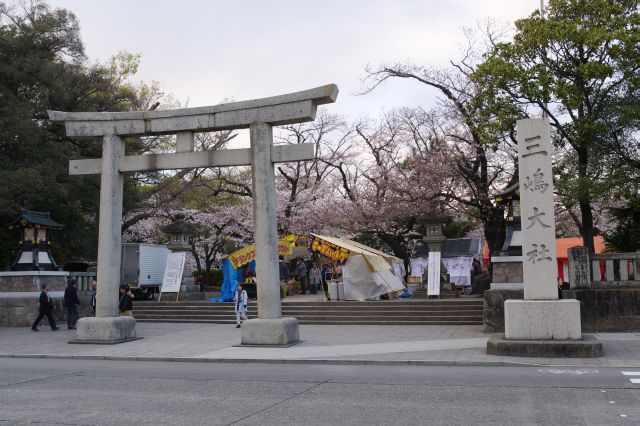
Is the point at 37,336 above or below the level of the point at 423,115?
below

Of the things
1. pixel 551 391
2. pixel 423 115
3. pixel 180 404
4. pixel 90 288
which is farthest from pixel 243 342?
pixel 423 115

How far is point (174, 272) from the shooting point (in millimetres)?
26625

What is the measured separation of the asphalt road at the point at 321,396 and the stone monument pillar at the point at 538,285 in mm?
1326

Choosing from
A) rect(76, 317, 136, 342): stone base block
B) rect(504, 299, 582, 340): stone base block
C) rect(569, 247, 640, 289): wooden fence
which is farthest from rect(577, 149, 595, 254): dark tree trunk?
rect(76, 317, 136, 342): stone base block

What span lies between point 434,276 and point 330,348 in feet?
36.4

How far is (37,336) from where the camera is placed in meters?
18.7

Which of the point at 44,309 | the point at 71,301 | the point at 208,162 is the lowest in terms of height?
the point at 44,309

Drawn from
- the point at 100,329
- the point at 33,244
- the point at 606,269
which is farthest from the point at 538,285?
the point at 33,244

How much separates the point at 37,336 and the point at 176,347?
600 cm

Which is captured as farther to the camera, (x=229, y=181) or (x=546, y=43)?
(x=229, y=181)

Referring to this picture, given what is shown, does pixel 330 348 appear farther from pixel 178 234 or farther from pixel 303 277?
pixel 303 277

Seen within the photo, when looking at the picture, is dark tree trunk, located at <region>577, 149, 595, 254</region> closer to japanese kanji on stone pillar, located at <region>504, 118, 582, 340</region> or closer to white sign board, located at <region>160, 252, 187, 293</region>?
japanese kanji on stone pillar, located at <region>504, 118, 582, 340</region>

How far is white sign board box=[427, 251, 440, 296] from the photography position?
24469 mm

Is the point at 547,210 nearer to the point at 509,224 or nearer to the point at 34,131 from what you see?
the point at 509,224
